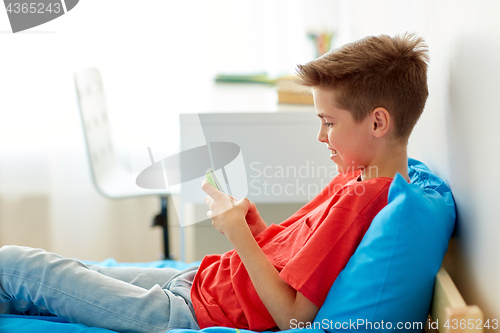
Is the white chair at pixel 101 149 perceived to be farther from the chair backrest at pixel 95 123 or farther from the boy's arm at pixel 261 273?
the boy's arm at pixel 261 273

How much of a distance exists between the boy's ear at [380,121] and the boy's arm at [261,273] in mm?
279

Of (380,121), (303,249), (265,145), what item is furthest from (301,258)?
(265,145)

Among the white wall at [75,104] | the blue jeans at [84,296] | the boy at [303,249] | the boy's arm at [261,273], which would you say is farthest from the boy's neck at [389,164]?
the white wall at [75,104]

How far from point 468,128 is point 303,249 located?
0.30 meters

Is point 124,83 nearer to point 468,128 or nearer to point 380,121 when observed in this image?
point 380,121

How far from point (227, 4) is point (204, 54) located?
→ 271 millimetres

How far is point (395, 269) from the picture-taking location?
1.97ft

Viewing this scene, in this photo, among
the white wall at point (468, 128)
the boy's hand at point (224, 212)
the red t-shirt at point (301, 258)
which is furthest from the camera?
the boy's hand at point (224, 212)

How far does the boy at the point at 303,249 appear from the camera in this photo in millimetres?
683

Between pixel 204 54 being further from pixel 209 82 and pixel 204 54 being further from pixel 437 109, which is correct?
pixel 437 109

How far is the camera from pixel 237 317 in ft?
2.51

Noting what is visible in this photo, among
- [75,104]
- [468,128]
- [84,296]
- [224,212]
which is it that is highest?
[75,104]

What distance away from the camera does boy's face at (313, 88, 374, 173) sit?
0.75 metres

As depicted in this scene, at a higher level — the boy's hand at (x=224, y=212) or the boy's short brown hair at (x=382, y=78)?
the boy's short brown hair at (x=382, y=78)
